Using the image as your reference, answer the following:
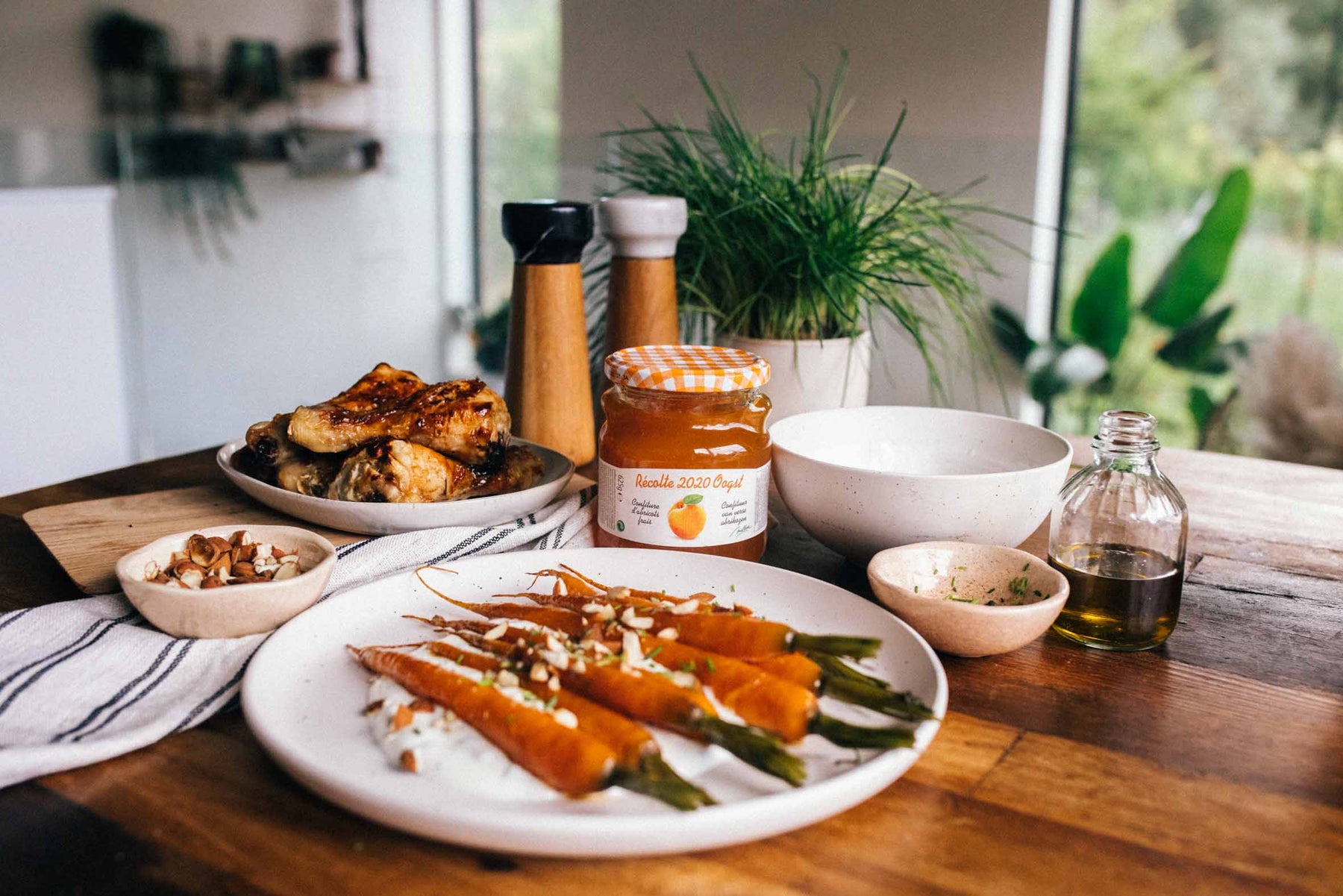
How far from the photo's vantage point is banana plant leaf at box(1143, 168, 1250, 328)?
284 cm

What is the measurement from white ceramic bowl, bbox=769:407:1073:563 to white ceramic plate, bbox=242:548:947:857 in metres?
0.11

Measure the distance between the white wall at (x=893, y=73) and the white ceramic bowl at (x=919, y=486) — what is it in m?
1.74

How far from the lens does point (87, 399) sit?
3.00m

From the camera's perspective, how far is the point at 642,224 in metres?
1.23

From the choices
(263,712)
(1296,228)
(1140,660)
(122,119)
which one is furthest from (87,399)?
(1296,228)

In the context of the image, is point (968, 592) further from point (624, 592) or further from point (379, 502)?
point (379, 502)

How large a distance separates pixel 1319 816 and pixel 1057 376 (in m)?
2.63

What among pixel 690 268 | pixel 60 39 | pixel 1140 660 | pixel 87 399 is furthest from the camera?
pixel 60 39

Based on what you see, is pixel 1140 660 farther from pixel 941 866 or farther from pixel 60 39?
pixel 60 39

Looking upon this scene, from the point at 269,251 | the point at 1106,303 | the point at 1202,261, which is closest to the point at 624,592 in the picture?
the point at 1106,303

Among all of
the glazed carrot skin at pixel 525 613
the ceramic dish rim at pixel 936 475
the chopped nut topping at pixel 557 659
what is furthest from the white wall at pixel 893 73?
the chopped nut topping at pixel 557 659

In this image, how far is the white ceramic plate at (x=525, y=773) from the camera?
21.4 inches

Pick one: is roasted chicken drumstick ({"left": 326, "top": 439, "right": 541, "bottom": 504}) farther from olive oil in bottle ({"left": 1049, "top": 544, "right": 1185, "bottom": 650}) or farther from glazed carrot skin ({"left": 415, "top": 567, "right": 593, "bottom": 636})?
olive oil in bottle ({"left": 1049, "top": 544, "right": 1185, "bottom": 650})

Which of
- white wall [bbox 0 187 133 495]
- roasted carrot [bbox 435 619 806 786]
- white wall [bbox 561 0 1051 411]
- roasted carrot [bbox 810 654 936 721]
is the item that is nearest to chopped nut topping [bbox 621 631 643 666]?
roasted carrot [bbox 435 619 806 786]
